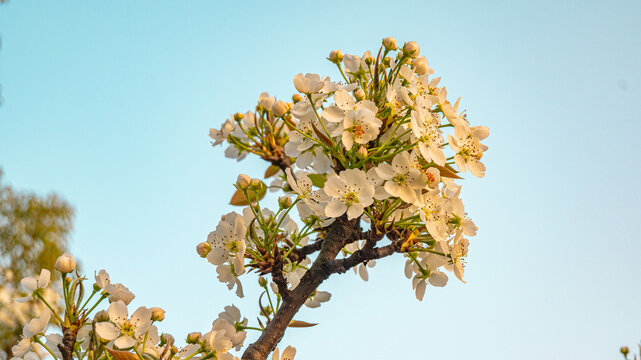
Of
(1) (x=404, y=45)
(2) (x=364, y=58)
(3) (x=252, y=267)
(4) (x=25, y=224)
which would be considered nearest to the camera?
(3) (x=252, y=267)

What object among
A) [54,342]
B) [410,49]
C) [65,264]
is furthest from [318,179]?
[54,342]

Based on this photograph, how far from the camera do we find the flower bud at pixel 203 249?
4.37ft

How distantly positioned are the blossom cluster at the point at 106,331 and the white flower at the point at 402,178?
52 cm

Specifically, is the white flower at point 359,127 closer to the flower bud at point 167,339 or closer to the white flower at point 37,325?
the flower bud at point 167,339

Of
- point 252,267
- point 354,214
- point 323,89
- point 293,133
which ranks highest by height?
point 323,89

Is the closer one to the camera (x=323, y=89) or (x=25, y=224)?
(x=323, y=89)

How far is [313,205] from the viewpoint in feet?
4.38

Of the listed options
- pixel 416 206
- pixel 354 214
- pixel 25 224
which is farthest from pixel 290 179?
pixel 25 224

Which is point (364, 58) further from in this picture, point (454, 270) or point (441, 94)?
point (454, 270)

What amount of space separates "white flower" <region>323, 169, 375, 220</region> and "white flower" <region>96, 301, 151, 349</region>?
497mm

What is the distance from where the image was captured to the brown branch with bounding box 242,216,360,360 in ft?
4.35

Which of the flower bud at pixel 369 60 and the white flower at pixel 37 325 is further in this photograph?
the flower bud at pixel 369 60

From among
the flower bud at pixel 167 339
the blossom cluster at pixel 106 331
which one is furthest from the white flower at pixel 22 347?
the flower bud at pixel 167 339

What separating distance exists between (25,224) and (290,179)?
8546 mm
